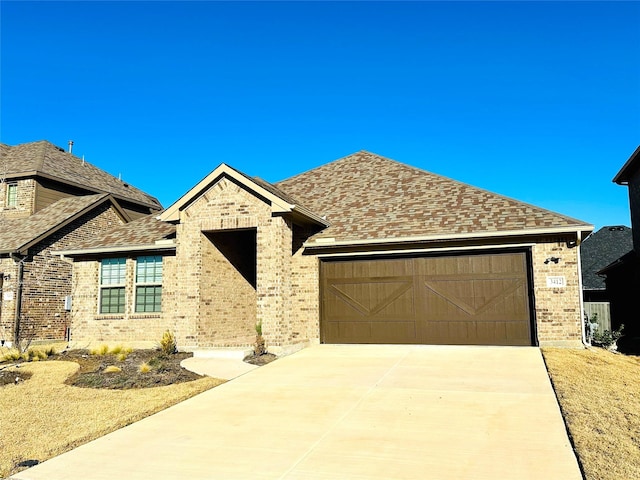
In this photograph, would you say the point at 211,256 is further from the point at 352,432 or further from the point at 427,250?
the point at 352,432

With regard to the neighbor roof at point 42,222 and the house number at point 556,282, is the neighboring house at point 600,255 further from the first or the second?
the neighbor roof at point 42,222

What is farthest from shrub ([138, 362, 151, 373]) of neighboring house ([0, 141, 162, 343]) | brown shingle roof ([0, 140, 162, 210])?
brown shingle roof ([0, 140, 162, 210])

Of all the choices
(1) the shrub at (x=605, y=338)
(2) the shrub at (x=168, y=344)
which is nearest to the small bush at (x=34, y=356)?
(2) the shrub at (x=168, y=344)

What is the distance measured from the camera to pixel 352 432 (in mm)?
6504

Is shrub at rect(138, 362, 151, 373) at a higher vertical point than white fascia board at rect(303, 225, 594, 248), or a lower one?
lower

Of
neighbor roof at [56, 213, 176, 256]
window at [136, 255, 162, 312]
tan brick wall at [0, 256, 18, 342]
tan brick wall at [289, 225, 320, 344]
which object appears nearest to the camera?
tan brick wall at [289, 225, 320, 344]

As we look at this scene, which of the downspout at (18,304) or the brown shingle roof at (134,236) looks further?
the downspout at (18,304)

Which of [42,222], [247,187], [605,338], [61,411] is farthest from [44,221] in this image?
[605,338]

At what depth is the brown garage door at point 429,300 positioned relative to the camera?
43.7ft

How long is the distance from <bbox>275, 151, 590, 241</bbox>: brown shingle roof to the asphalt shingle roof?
11532 mm

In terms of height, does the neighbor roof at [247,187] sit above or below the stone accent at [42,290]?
above

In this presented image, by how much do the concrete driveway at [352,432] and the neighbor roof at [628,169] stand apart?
12.4 metres

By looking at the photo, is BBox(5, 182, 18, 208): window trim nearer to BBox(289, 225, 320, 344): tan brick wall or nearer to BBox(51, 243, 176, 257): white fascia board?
BBox(51, 243, 176, 257): white fascia board

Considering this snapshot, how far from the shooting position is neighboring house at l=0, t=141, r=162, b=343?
18297 mm
